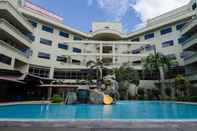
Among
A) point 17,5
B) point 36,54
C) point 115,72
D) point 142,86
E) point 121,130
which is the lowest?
point 121,130

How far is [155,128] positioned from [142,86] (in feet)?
132

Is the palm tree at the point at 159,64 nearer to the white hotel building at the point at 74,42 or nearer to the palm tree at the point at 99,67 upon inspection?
the white hotel building at the point at 74,42

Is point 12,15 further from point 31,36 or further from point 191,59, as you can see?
point 191,59

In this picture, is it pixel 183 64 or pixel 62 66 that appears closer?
pixel 183 64

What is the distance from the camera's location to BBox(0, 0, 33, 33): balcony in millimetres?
29867

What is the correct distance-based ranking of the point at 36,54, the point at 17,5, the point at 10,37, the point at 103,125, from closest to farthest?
the point at 103,125
the point at 10,37
the point at 17,5
the point at 36,54

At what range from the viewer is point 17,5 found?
39.6 metres

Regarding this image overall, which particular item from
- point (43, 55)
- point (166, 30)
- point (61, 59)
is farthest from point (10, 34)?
point (166, 30)

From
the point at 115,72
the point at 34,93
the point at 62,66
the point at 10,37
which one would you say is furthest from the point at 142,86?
the point at 10,37

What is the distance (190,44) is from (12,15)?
32082 millimetres

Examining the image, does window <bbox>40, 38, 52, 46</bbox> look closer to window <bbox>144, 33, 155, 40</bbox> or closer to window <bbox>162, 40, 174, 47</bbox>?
window <bbox>144, 33, 155, 40</bbox>

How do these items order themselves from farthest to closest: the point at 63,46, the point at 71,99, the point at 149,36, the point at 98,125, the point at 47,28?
1. the point at 149,36
2. the point at 63,46
3. the point at 47,28
4. the point at 71,99
5. the point at 98,125

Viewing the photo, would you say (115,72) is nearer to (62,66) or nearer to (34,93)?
(62,66)

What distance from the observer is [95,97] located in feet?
88.5
